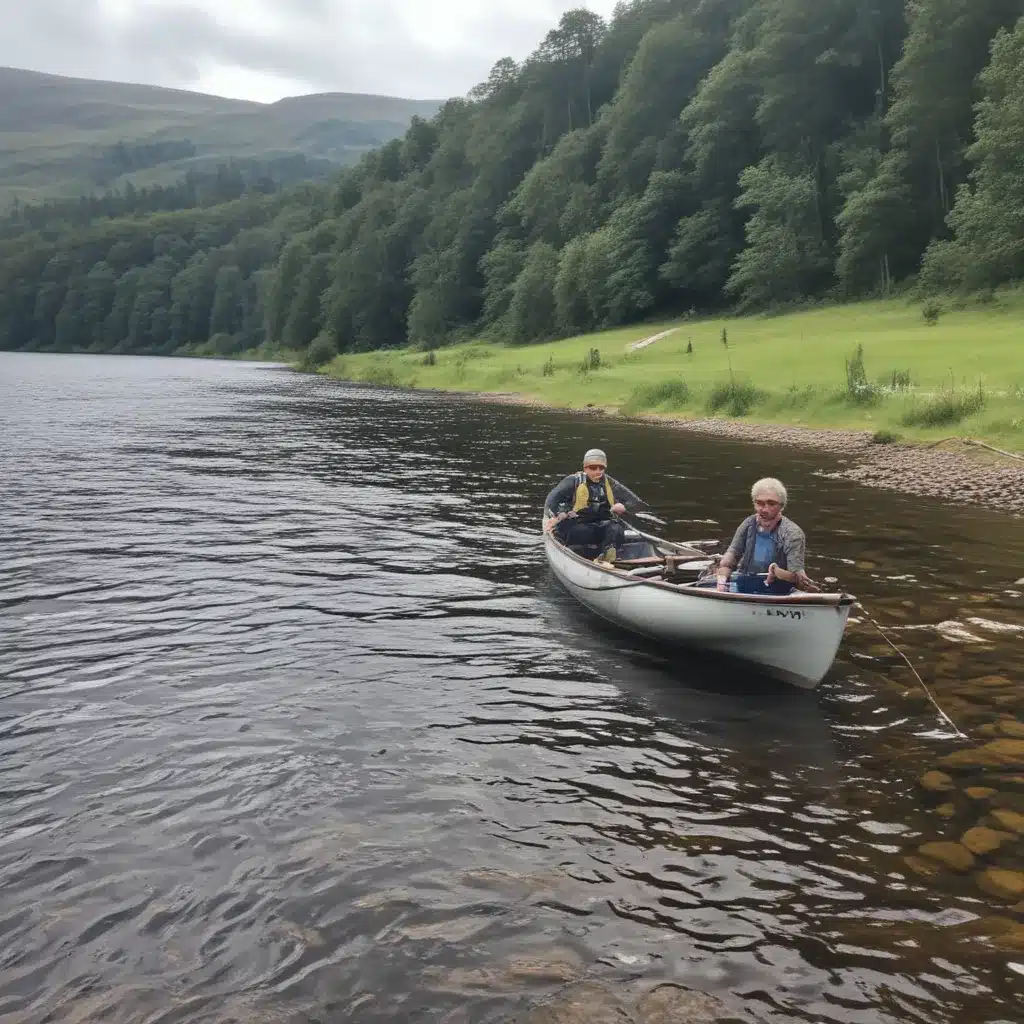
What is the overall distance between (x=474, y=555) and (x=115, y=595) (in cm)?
650

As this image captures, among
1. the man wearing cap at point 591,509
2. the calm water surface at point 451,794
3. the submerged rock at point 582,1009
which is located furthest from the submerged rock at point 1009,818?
the man wearing cap at point 591,509

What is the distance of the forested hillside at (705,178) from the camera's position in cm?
6238

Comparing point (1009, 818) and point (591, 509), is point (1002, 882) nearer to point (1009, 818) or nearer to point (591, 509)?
point (1009, 818)

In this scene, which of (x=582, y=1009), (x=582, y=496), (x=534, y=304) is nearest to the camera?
(x=582, y=1009)

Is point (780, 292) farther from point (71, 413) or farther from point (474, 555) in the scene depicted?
point (474, 555)

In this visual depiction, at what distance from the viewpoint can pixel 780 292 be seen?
71.7 metres

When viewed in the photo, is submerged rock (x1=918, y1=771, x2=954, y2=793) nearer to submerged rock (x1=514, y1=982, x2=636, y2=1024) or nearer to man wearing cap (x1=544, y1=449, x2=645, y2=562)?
submerged rock (x1=514, y1=982, x2=636, y2=1024)

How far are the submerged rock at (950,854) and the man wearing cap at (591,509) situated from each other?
324 inches

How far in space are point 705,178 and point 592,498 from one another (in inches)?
3077

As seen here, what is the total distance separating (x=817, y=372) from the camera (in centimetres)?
4312

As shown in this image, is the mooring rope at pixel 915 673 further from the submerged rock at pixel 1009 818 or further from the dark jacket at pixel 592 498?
the dark jacket at pixel 592 498

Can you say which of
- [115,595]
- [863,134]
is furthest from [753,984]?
[863,134]

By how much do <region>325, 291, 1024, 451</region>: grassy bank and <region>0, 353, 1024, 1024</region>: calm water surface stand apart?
55.1 ft

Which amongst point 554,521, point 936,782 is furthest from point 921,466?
point 936,782
